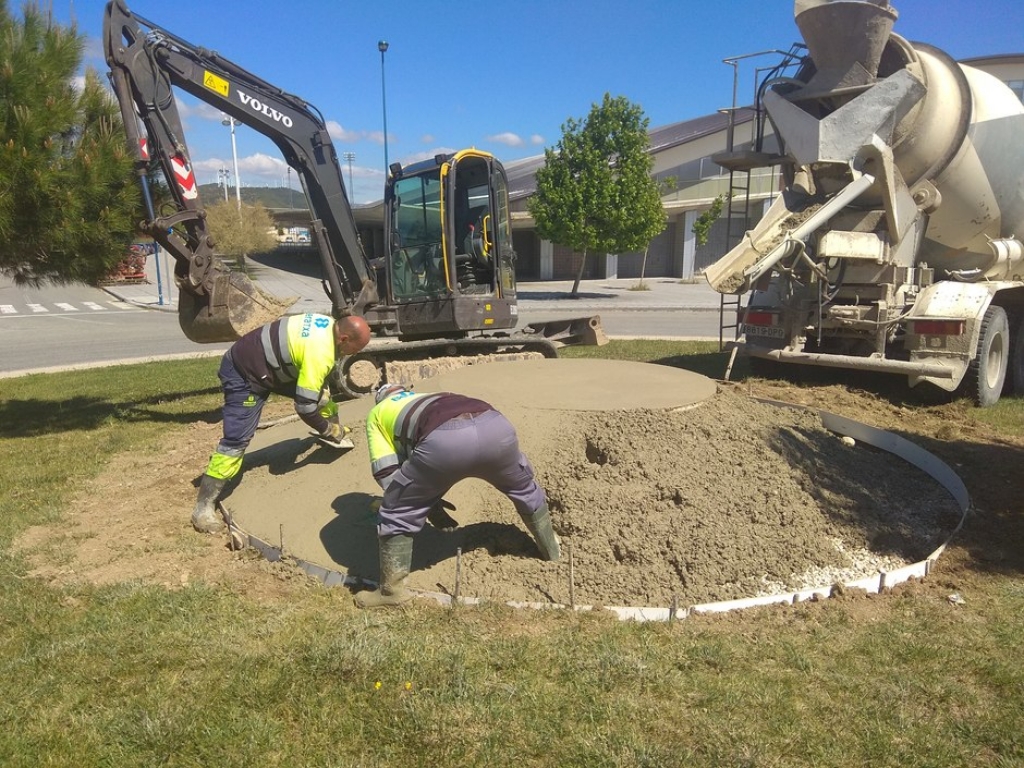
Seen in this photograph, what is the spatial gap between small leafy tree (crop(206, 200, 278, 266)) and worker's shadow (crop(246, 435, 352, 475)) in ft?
100

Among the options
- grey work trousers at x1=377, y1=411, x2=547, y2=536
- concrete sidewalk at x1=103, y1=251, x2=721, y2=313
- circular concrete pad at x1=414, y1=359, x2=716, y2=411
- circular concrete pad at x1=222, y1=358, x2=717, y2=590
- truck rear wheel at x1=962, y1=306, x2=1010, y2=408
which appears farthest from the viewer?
concrete sidewalk at x1=103, y1=251, x2=721, y2=313

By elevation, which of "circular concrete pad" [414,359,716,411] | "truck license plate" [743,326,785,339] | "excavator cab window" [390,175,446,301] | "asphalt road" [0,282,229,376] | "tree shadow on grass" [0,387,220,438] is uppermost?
"excavator cab window" [390,175,446,301]

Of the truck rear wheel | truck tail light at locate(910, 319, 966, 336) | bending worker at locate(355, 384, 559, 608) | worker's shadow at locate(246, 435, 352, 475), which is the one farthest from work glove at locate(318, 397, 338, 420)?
the truck rear wheel

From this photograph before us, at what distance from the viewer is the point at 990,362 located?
28.7 feet

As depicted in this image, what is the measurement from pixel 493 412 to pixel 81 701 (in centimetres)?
229

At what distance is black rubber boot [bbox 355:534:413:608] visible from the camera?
395cm

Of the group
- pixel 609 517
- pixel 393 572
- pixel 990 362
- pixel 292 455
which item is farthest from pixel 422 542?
pixel 990 362

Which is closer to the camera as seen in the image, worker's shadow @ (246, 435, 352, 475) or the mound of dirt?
the mound of dirt

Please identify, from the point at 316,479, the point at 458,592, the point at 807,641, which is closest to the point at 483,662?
the point at 458,592

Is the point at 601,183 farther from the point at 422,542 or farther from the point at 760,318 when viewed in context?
the point at 422,542

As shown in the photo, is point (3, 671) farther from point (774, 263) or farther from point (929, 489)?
point (774, 263)

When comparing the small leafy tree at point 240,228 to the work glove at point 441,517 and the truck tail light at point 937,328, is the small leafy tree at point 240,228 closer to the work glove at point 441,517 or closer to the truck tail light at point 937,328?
the truck tail light at point 937,328

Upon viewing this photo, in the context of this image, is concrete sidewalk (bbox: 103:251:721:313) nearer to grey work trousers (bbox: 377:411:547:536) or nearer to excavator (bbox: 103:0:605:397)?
excavator (bbox: 103:0:605:397)

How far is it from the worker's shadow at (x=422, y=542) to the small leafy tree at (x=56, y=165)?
164 inches
